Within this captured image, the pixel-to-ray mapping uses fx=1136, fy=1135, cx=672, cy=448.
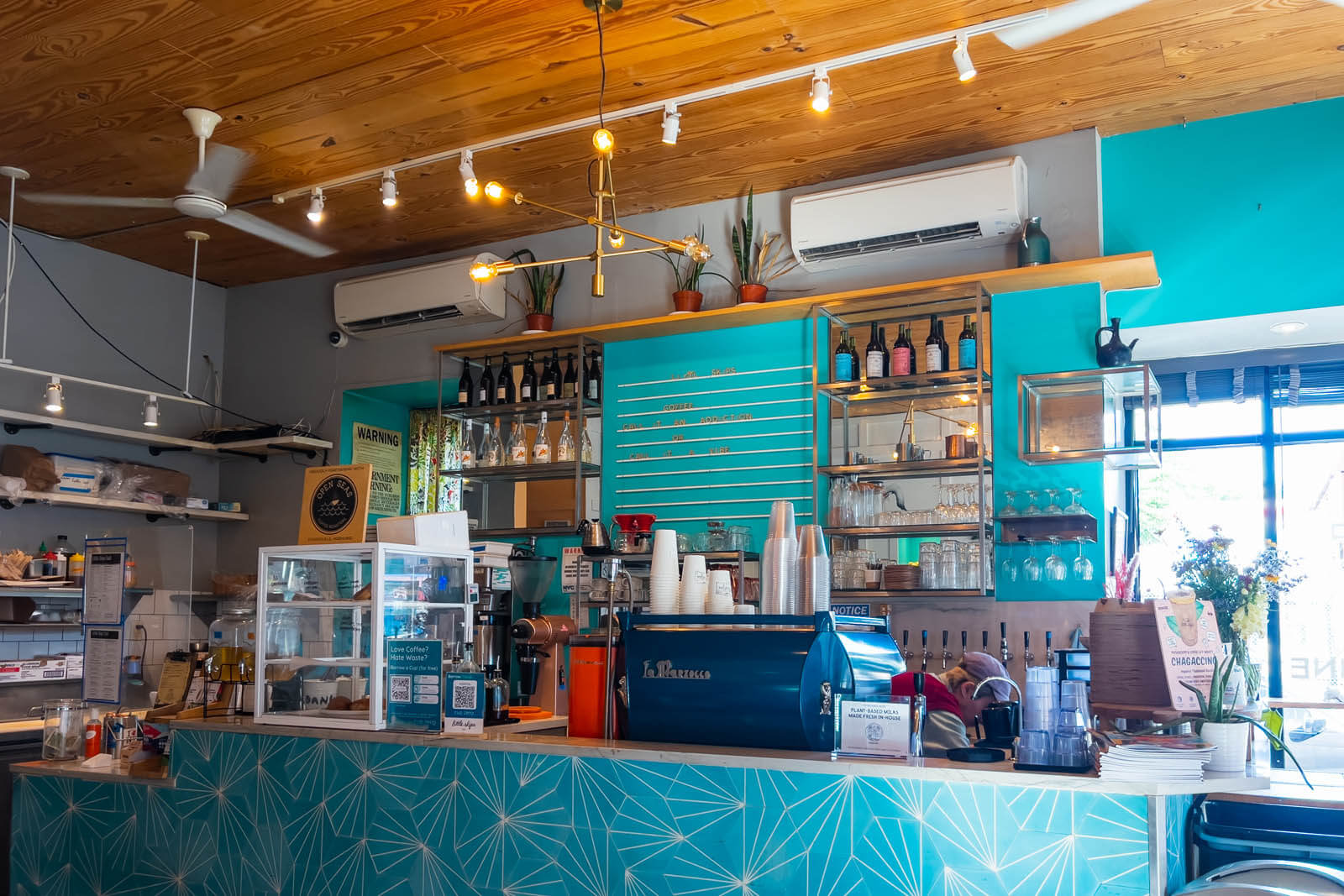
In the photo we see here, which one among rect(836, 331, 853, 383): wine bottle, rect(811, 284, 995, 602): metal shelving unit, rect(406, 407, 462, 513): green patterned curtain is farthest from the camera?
rect(406, 407, 462, 513): green patterned curtain

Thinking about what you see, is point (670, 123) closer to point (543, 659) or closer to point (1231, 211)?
point (543, 659)

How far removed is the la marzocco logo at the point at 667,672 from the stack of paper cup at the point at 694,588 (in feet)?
0.72

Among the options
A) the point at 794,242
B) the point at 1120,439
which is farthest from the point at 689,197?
the point at 1120,439

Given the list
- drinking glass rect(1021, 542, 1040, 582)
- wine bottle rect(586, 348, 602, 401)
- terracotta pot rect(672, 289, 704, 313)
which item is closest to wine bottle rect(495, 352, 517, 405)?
wine bottle rect(586, 348, 602, 401)

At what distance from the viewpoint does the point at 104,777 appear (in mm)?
3973

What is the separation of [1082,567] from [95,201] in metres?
5.21

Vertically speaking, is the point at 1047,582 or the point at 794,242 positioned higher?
the point at 794,242

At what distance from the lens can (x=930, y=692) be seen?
3.23m

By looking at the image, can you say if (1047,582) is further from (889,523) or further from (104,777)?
(104,777)

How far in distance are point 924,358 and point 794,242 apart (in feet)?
2.74

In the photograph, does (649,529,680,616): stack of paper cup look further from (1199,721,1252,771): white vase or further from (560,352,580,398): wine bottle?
(560,352,580,398): wine bottle

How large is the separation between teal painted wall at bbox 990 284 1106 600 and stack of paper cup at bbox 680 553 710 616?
7.08 ft

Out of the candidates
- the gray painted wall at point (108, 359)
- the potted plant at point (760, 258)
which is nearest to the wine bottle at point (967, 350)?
the potted plant at point (760, 258)

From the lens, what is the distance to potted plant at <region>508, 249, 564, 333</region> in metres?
6.15
